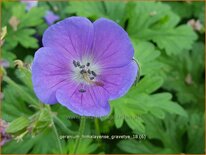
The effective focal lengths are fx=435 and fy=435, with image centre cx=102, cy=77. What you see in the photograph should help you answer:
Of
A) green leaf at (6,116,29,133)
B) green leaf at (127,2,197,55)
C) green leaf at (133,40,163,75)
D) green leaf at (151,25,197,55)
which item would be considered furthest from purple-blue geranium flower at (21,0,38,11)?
green leaf at (6,116,29,133)

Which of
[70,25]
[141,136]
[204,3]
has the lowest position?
[141,136]

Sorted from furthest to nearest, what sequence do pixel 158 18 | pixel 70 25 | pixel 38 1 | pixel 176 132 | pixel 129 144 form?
pixel 38 1 < pixel 158 18 < pixel 176 132 < pixel 129 144 < pixel 70 25

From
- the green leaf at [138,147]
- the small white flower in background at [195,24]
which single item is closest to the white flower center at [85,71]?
the green leaf at [138,147]

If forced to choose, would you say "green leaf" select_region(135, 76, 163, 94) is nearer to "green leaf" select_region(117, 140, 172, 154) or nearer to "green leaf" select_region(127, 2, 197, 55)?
"green leaf" select_region(117, 140, 172, 154)

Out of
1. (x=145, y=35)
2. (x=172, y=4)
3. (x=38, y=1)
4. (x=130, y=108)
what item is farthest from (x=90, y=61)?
(x=172, y=4)

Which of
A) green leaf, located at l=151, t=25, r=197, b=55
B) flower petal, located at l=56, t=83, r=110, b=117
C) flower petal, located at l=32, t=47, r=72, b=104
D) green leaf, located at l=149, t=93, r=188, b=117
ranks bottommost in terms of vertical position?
flower petal, located at l=56, t=83, r=110, b=117

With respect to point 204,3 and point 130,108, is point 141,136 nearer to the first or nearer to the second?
point 130,108

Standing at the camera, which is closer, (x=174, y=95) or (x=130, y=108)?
(x=130, y=108)
